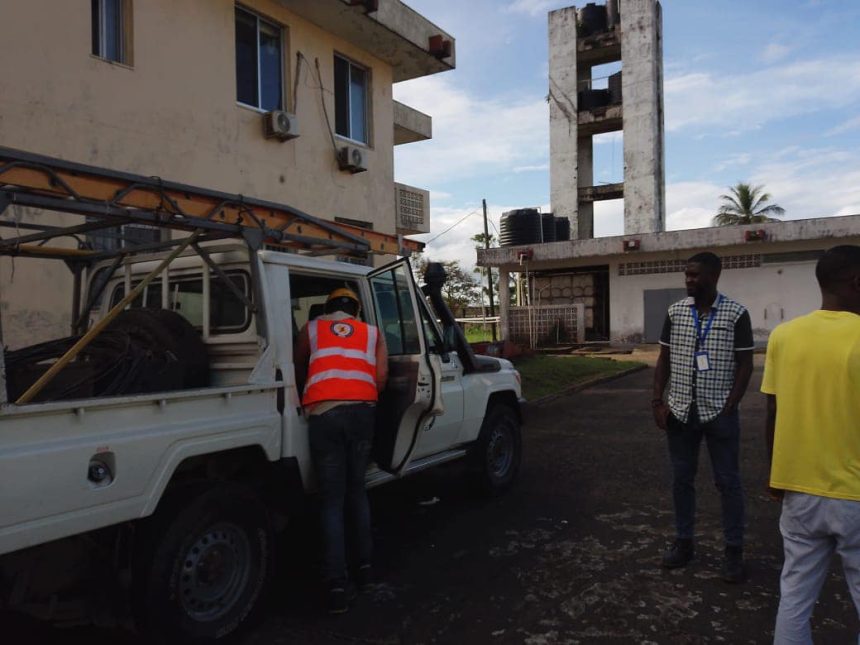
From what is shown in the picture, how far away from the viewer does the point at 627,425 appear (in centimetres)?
895

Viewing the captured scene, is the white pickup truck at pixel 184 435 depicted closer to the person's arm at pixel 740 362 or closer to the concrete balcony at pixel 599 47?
the person's arm at pixel 740 362

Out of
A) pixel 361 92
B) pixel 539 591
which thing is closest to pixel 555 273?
pixel 361 92

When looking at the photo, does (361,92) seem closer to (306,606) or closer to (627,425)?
(627,425)

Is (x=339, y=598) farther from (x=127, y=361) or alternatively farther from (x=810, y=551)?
(x=810, y=551)

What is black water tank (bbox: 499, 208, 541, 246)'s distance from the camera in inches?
934

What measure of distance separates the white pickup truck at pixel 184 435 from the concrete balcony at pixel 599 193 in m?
26.1

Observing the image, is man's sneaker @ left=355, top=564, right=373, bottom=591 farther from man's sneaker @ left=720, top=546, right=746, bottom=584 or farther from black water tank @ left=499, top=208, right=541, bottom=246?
black water tank @ left=499, top=208, right=541, bottom=246

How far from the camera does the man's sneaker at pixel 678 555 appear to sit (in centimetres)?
406

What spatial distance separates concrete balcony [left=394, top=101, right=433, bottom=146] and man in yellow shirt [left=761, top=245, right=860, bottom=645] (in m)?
13.5

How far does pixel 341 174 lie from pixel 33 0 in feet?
17.7

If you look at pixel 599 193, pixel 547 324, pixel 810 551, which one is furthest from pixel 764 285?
pixel 810 551

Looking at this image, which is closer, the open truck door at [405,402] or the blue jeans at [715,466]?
the blue jeans at [715,466]

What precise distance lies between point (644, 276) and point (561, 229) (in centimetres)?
421

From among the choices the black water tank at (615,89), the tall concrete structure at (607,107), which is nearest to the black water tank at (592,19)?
the tall concrete structure at (607,107)
